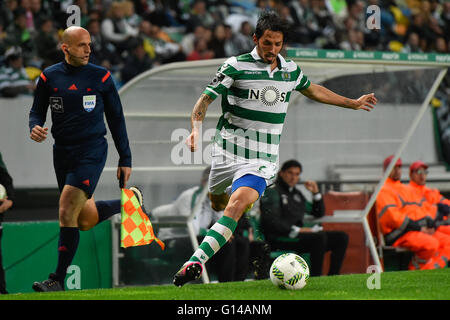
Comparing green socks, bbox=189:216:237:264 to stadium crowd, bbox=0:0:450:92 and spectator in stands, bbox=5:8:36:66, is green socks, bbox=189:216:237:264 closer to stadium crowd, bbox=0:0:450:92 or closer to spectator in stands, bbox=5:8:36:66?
stadium crowd, bbox=0:0:450:92

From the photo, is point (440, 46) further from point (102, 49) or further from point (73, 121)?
point (73, 121)

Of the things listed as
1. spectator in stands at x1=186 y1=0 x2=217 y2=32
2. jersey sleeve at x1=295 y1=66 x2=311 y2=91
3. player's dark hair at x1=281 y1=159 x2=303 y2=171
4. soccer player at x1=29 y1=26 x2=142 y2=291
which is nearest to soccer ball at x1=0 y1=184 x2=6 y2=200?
soccer player at x1=29 y1=26 x2=142 y2=291

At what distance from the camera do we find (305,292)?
685 cm

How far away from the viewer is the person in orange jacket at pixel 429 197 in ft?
39.1

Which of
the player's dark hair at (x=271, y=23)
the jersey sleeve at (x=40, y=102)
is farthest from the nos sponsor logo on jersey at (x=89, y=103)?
the player's dark hair at (x=271, y=23)

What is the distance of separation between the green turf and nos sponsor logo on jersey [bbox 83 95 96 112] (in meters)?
1.51

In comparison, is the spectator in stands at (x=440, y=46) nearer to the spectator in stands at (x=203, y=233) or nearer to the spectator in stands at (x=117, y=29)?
the spectator in stands at (x=117, y=29)

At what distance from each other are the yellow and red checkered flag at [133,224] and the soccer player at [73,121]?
726 mm

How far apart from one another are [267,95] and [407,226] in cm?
475

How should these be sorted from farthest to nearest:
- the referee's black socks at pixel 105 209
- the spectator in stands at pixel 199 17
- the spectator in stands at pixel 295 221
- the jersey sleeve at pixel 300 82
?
the spectator in stands at pixel 199 17 → the spectator in stands at pixel 295 221 → the referee's black socks at pixel 105 209 → the jersey sleeve at pixel 300 82

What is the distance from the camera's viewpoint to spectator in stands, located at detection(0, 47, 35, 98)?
12039mm

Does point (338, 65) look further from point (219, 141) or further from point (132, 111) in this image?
point (219, 141)

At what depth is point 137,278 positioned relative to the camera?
34.7ft

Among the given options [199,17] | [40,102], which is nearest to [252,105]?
[40,102]
